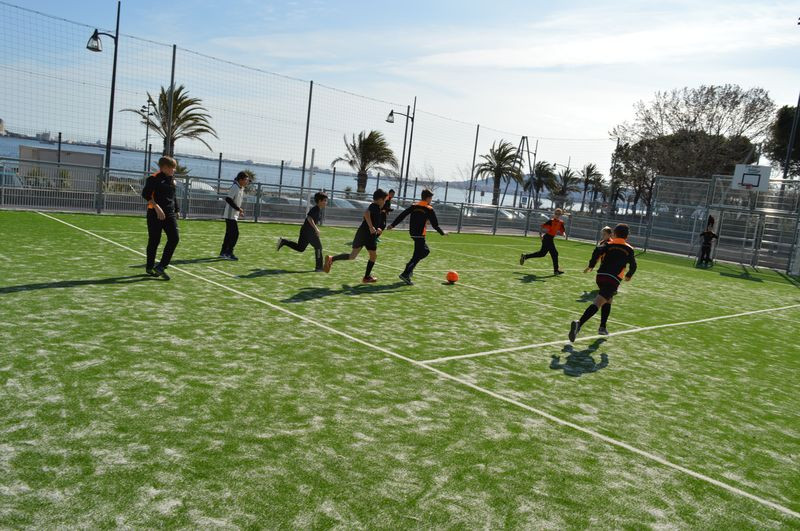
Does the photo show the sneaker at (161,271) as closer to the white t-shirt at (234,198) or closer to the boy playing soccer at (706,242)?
the white t-shirt at (234,198)

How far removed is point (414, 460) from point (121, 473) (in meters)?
1.87

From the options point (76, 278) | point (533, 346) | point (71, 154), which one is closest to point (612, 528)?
point (533, 346)

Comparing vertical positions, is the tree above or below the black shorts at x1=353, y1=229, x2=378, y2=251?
above

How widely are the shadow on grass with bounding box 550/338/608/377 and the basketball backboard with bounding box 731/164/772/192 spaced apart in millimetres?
23229

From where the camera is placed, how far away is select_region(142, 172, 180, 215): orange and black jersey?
10.1m

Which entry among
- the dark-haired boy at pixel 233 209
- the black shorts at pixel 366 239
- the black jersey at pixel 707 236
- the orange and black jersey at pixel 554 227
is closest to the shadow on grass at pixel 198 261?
the dark-haired boy at pixel 233 209

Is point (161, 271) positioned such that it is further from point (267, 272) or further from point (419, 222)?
→ point (419, 222)

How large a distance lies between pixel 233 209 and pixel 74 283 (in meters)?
4.08

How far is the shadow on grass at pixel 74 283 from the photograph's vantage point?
876 centimetres

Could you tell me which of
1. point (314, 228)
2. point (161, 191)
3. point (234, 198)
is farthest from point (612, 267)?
point (234, 198)

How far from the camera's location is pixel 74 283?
956 cm

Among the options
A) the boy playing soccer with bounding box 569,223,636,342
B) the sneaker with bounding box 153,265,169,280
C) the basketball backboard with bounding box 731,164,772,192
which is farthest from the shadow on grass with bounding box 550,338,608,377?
the basketball backboard with bounding box 731,164,772,192

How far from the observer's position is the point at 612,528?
381 centimetres

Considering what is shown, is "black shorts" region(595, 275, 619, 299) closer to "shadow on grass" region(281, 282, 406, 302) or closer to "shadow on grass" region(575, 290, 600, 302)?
"shadow on grass" region(575, 290, 600, 302)
